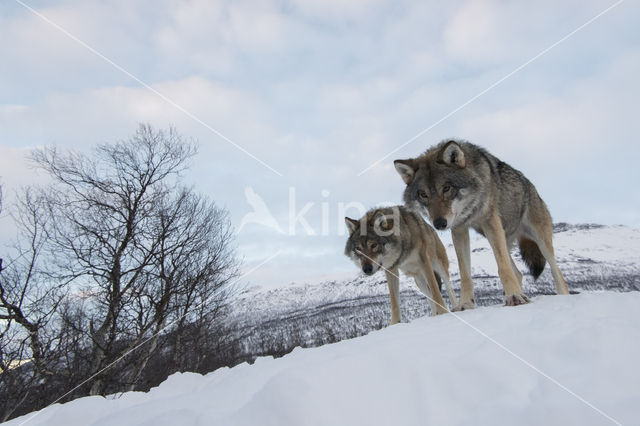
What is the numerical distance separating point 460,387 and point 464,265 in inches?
137

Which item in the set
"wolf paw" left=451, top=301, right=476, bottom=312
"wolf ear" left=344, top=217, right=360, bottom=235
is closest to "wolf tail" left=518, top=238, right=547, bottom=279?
"wolf paw" left=451, top=301, right=476, bottom=312

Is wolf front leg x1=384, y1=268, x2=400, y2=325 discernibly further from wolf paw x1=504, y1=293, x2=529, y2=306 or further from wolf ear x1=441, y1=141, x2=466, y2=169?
wolf ear x1=441, y1=141, x2=466, y2=169

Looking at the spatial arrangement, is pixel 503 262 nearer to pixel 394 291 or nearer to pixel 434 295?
pixel 434 295

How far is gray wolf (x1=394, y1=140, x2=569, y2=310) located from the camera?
443 centimetres

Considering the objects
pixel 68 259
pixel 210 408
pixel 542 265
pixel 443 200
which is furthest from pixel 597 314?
pixel 68 259

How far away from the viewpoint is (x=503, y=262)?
4.15 m

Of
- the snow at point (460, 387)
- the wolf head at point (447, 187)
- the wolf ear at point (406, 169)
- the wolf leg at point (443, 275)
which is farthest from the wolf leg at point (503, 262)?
the wolf leg at point (443, 275)

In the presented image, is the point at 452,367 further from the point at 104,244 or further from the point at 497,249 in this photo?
the point at 104,244

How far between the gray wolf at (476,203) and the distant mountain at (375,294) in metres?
0.89

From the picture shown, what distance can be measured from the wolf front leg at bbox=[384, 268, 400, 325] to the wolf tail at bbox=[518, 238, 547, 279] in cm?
233

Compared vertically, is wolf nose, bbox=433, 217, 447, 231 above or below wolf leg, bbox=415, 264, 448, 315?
above

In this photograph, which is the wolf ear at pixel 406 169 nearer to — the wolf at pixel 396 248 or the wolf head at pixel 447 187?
the wolf head at pixel 447 187

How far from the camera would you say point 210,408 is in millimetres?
1934

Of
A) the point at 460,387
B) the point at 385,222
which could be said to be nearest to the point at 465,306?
the point at 385,222
